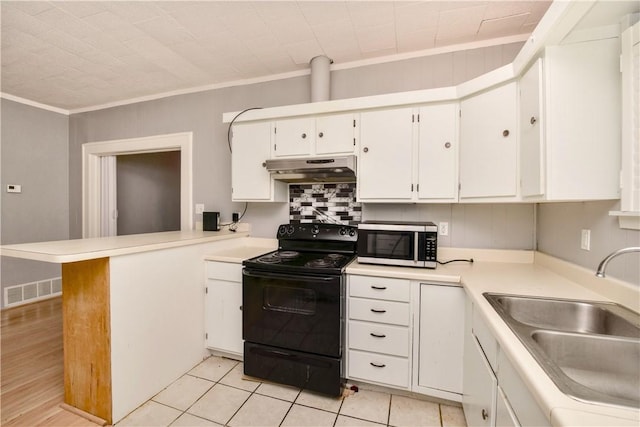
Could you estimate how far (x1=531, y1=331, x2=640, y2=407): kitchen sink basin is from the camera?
89cm

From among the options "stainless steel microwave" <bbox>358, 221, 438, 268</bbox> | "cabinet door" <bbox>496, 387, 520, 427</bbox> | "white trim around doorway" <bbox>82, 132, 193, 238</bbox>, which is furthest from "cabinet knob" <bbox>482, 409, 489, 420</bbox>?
"white trim around doorway" <bbox>82, 132, 193, 238</bbox>

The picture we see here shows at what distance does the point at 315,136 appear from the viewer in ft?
7.35

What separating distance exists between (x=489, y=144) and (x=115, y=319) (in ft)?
8.18

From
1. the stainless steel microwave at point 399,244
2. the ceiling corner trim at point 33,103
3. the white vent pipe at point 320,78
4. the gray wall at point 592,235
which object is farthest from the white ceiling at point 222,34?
the stainless steel microwave at point 399,244

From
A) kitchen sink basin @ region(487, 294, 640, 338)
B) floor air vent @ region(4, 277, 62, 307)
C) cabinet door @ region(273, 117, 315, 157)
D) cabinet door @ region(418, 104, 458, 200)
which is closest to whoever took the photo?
kitchen sink basin @ region(487, 294, 640, 338)

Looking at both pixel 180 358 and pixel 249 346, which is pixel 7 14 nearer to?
pixel 180 358

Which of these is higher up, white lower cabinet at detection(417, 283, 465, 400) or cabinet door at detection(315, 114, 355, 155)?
cabinet door at detection(315, 114, 355, 155)

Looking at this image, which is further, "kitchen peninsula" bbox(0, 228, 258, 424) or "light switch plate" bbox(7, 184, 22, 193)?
"light switch plate" bbox(7, 184, 22, 193)

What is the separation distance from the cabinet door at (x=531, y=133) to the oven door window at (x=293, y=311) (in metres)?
1.19

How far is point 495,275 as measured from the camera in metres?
1.71

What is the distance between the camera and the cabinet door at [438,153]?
1.93m

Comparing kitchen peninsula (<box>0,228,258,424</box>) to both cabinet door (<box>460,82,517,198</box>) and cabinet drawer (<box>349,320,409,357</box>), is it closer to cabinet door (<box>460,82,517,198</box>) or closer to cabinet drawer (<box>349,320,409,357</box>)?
cabinet drawer (<box>349,320,409,357</box>)

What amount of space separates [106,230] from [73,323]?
245cm

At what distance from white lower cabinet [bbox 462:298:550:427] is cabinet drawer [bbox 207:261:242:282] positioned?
5.31ft
